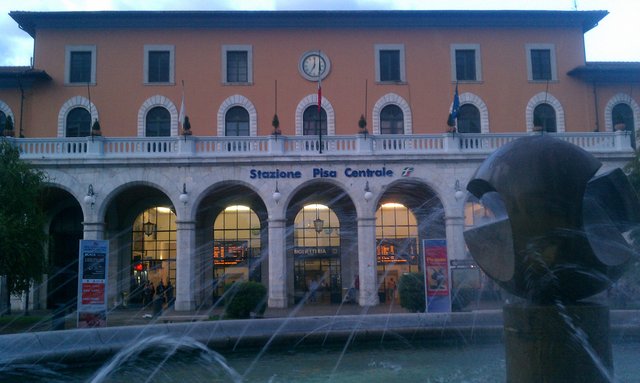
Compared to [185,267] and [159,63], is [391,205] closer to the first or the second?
[185,267]

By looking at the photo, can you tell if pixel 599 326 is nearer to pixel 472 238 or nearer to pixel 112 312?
pixel 472 238

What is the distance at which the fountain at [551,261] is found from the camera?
7.29 metres

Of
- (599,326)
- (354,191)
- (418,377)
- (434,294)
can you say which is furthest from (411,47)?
(599,326)

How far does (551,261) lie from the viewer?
25.0 feet

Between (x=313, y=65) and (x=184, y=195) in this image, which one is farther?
(x=313, y=65)

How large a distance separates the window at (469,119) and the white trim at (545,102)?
9.27 ft

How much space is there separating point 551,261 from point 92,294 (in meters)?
14.9

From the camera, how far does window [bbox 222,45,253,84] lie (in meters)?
33.0

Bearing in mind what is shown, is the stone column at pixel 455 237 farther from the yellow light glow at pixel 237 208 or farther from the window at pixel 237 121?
the window at pixel 237 121

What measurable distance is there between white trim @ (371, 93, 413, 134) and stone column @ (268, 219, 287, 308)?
9047 mm

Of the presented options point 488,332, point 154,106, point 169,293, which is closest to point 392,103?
point 154,106

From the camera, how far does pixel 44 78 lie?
105ft

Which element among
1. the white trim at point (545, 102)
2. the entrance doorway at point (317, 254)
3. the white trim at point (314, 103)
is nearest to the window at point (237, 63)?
the white trim at point (314, 103)

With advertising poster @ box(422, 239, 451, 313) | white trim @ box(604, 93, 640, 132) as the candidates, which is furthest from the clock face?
white trim @ box(604, 93, 640, 132)
